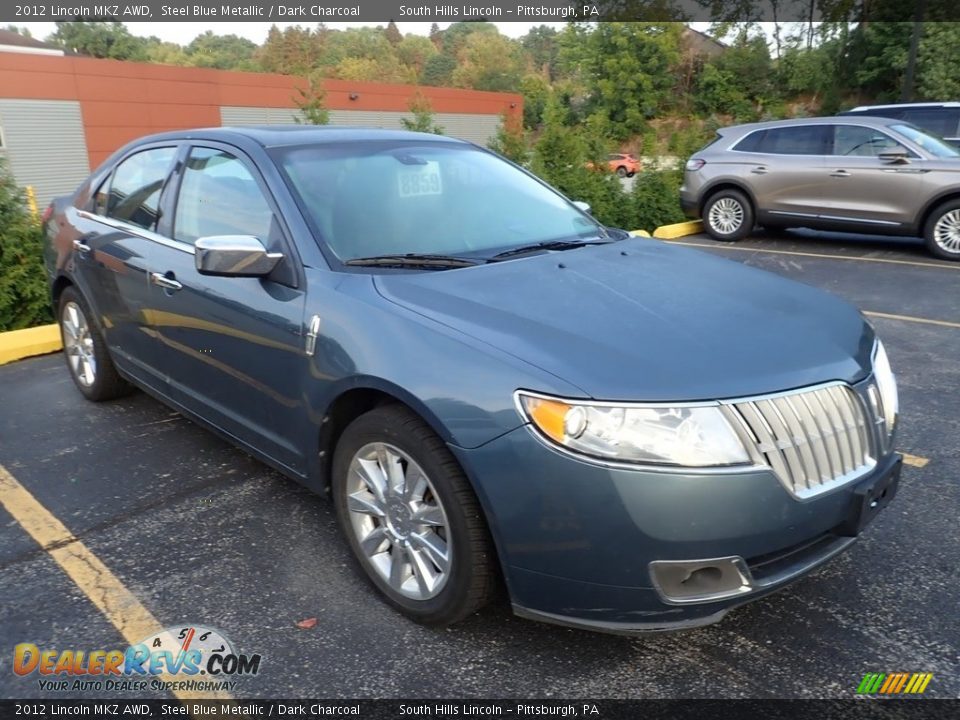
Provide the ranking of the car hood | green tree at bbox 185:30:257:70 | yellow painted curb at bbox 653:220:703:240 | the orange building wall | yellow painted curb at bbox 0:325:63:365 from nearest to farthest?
the car hood < yellow painted curb at bbox 0:325:63:365 < yellow painted curb at bbox 653:220:703:240 < the orange building wall < green tree at bbox 185:30:257:70

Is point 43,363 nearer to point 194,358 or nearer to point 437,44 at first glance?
point 194,358

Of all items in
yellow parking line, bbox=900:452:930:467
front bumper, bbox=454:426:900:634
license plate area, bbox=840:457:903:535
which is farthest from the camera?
yellow parking line, bbox=900:452:930:467

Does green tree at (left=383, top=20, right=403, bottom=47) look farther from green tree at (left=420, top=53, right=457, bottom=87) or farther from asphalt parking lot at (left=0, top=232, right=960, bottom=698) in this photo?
asphalt parking lot at (left=0, top=232, right=960, bottom=698)

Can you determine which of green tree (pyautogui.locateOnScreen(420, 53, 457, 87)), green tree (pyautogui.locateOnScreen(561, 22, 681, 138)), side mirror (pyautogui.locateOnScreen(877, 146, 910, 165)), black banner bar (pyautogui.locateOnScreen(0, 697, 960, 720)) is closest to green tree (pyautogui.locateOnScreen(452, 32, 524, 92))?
green tree (pyautogui.locateOnScreen(420, 53, 457, 87))

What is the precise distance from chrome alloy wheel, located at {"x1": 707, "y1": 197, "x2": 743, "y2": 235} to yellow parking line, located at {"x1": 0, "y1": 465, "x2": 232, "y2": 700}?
9816 mm

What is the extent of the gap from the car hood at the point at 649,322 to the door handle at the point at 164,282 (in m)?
1.29

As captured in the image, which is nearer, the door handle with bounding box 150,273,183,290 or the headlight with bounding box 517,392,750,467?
the headlight with bounding box 517,392,750,467

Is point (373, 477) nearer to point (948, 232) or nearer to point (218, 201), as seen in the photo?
point (218, 201)

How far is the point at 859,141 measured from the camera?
995 centimetres

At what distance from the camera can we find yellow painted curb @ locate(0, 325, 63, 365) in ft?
19.0

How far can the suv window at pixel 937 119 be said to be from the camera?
11.6m

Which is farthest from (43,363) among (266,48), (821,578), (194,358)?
(266,48)

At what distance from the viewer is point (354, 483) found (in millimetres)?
2811

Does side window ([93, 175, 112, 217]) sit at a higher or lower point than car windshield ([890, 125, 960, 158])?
lower
